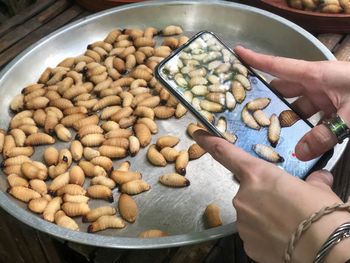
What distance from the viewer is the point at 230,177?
744 millimetres

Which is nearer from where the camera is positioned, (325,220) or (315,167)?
(325,220)

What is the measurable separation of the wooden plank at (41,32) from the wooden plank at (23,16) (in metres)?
0.05

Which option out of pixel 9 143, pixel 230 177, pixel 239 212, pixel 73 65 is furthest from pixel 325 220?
pixel 73 65

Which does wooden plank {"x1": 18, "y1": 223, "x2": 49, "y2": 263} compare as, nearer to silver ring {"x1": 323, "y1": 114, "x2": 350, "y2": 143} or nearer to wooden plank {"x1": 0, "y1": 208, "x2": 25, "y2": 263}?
wooden plank {"x1": 0, "y1": 208, "x2": 25, "y2": 263}

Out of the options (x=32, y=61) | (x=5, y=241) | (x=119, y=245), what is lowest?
(x=5, y=241)

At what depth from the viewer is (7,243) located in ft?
2.89

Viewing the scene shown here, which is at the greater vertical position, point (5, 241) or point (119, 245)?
point (119, 245)

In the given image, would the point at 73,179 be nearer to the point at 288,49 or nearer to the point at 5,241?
the point at 5,241

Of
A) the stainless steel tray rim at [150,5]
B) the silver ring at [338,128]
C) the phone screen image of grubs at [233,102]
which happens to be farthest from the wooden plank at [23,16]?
the silver ring at [338,128]

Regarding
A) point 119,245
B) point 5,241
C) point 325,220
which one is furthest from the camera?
point 5,241

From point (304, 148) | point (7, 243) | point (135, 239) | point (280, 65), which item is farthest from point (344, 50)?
point (7, 243)

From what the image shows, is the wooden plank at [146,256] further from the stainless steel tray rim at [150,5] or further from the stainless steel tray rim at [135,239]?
the stainless steel tray rim at [150,5]

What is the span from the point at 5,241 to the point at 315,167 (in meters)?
0.57

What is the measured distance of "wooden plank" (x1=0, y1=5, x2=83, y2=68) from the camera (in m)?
1.02
